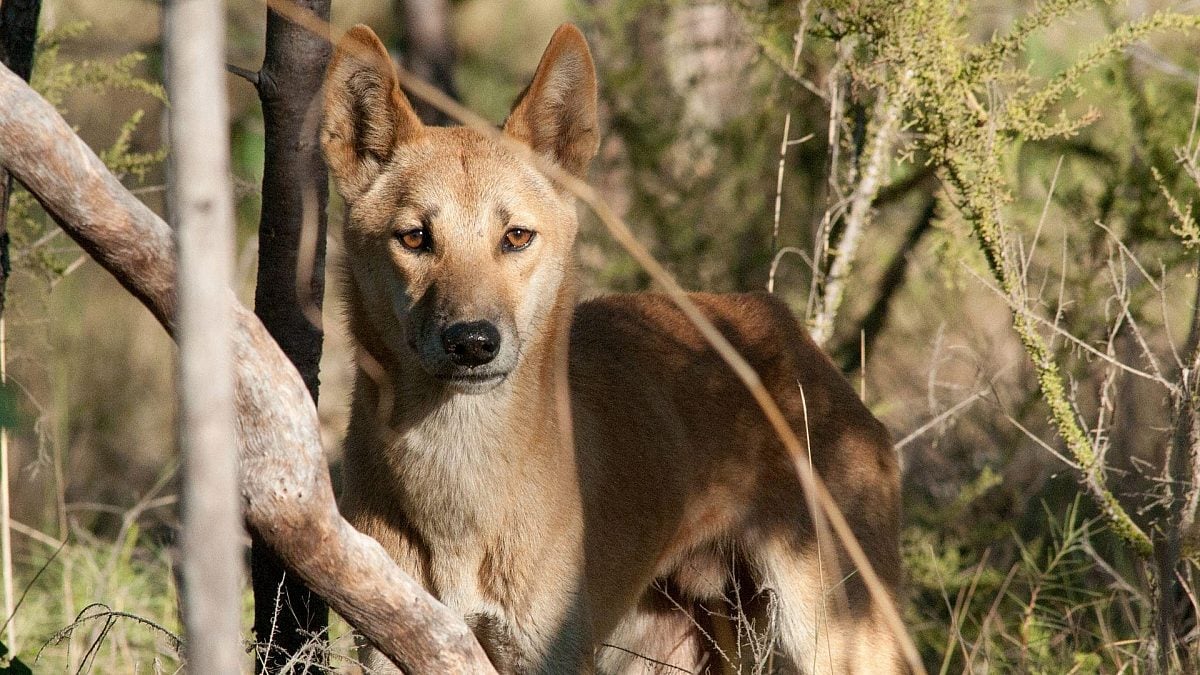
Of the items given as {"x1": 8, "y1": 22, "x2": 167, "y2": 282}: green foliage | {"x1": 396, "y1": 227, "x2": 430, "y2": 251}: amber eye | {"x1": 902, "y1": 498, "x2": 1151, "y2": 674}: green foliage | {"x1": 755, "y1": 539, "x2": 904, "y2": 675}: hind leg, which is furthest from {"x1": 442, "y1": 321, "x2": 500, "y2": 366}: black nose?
{"x1": 902, "y1": 498, "x2": 1151, "y2": 674}: green foliage

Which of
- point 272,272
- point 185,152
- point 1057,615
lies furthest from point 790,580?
point 185,152

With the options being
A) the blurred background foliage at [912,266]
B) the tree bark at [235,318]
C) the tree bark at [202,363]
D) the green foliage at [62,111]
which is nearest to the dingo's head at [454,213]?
the blurred background foliage at [912,266]

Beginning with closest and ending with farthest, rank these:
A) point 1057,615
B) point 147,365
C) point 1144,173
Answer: point 1057,615
point 1144,173
point 147,365

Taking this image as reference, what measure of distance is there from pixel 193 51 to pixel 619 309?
319 cm

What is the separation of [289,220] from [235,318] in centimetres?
124

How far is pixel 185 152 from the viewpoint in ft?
4.83

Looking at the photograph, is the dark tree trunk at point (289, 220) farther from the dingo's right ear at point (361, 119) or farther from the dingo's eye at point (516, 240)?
the dingo's eye at point (516, 240)

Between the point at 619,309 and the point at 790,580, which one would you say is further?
the point at 619,309

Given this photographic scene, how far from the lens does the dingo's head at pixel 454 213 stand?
3506mm

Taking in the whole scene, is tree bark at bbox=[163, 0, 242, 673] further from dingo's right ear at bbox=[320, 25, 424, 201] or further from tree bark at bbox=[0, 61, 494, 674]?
dingo's right ear at bbox=[320, 25, 424, 201]

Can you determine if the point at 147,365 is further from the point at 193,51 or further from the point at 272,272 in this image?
the point at 193,51

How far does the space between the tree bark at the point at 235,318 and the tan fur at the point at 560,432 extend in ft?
2.90

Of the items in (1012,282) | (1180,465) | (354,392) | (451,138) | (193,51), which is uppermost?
(193,51)

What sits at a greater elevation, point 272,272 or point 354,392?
point 272,272
